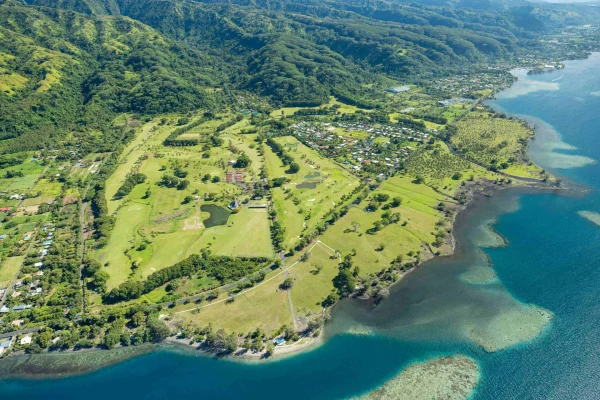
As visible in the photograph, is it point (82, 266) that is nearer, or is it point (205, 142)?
point (82, 266)

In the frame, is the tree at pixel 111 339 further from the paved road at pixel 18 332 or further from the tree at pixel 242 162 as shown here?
the tree at pixel 242 162

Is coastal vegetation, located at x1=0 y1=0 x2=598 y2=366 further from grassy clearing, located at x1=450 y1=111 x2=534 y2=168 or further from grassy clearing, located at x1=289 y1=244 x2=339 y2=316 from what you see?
grassy clearing, located at x1=450 y1=111 x2=534 y2=168

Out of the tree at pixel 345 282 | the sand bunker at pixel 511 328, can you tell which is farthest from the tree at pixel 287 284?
the sand bunker at pixel 511 328

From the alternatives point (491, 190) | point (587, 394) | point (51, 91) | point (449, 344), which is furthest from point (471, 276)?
point (51, 91)

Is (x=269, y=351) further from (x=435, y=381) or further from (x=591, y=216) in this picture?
(x=591, y=216)

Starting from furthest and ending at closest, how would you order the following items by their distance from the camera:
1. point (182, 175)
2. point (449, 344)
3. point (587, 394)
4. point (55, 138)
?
1. point (55, 138)
2. point (182, 175)
3. point (449, 344)
4. point (587, 394)

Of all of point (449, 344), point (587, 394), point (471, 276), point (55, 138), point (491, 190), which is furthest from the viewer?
point (55, 138)

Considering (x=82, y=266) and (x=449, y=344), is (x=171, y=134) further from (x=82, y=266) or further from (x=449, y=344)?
(x=449, y=344)
